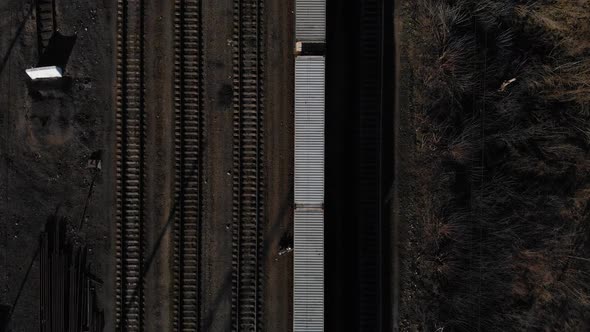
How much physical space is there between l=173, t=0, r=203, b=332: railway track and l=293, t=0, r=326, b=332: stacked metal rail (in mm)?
4079

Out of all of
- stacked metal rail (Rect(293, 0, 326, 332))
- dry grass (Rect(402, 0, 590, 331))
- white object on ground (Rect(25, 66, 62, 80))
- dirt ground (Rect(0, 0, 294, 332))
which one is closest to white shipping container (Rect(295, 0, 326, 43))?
stacked metal rail (Rect(293, 0, 326, 332))

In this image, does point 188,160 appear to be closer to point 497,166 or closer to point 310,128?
point 310,128

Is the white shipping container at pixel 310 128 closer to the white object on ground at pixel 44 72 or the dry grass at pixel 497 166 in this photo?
the dry grass at pixel 497 166

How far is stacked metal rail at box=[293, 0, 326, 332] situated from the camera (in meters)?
15.5

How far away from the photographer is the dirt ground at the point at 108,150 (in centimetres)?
1648

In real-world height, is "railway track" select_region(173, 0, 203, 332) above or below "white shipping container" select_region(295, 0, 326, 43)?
below

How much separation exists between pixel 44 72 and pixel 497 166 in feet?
60.5

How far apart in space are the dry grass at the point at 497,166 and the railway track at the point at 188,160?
8.48 m

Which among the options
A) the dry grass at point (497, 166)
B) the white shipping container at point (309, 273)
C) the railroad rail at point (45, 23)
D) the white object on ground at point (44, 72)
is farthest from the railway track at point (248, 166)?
the railroad rail at point (45, 23)

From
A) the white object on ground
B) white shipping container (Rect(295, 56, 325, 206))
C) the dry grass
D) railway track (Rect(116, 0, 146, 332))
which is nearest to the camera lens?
white shipping container (Rect(295, 56, 325, 206))

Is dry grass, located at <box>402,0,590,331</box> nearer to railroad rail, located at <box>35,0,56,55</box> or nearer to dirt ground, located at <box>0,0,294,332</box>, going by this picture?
dirt ground, located at <box>0,0,294,332</box>

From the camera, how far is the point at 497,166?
1655cm

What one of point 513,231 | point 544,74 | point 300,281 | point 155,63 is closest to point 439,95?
point 544,74

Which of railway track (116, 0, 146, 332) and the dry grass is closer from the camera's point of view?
the dry grass
